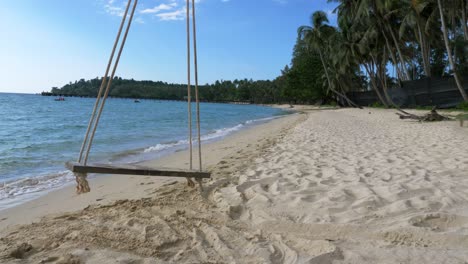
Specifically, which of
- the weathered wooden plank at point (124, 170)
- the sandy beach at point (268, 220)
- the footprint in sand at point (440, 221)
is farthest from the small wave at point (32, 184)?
the footprint in sand at point (440, 221)

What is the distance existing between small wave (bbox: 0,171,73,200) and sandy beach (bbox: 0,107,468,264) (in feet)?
2.08

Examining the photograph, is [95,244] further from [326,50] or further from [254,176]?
[326,50]

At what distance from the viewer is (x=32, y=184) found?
5957mm

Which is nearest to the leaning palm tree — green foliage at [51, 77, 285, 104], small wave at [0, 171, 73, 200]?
small wave at [0, 171, 73, 200]

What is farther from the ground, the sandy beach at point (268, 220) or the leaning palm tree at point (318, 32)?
the leaning palm tree at point (318, 32)

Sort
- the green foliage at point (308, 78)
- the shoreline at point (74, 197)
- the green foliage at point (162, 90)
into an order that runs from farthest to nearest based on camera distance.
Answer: the green foliage at point (162, 90), the green foliage at point (308, 78), the shoreline at point (74, 197)

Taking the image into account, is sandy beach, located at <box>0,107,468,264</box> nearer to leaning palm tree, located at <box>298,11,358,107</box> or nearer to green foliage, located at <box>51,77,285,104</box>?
leaning palm tree, located at <box>298,11,358,107</box>

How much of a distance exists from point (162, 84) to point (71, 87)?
3657 cm

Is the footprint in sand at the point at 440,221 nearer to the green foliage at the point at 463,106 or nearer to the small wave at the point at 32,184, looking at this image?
the small wave at the point at 32,184

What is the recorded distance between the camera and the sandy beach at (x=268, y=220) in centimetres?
239

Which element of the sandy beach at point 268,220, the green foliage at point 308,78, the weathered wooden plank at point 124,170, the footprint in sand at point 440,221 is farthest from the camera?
the green foliage at point 308,78

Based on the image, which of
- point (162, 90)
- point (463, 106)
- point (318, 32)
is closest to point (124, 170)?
point (463, 106)

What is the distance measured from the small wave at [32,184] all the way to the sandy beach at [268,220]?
0.63m

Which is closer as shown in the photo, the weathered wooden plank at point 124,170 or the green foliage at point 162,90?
the weathered wooden plank at point 124,170
